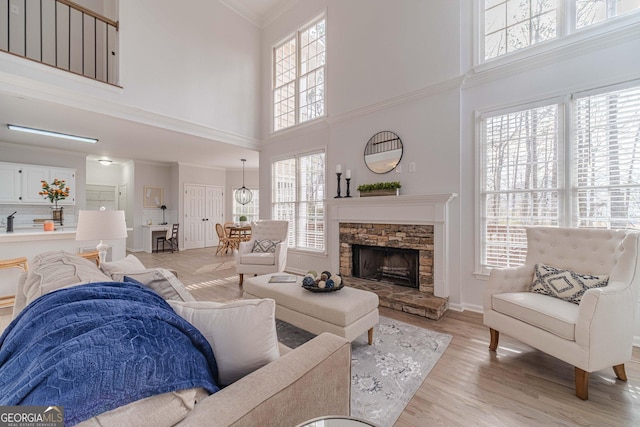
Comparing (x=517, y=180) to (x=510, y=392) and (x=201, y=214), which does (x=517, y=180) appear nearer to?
(x=510, y=392)

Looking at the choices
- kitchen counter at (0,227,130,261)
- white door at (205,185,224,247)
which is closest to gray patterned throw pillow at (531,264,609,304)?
kitchen counter at (0,227,130,261)

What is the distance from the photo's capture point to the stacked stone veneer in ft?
11.1

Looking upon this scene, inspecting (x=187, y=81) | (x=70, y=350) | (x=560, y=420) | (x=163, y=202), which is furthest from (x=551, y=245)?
(x=163, y=202)

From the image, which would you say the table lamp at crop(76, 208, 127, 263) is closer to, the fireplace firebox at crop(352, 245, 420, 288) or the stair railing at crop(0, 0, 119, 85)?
the fireplace firebox at crop(352, 245, 420, 288)

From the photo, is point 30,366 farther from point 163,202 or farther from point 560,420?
point 163,202

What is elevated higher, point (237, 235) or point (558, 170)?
point (558, 170)

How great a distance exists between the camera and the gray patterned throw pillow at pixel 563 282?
6.59 feet

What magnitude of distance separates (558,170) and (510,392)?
7.24ft

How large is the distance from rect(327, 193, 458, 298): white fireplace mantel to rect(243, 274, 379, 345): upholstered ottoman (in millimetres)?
1341

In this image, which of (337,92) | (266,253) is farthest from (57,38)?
(266,253)

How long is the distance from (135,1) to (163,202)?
5564mm

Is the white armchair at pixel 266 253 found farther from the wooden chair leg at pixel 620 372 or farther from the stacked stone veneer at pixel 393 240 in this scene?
the wooden chair leg at pixel 620 372

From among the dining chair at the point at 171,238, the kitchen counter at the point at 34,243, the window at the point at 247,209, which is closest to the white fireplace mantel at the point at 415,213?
the kitchen counter at the point at 34,243

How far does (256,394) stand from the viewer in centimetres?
77
